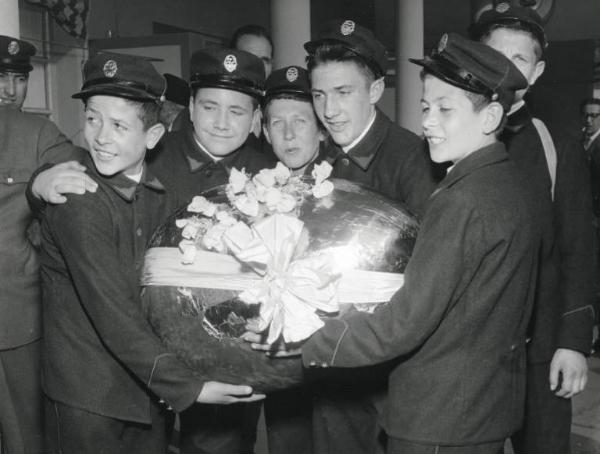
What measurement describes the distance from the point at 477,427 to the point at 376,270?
50 centimetres

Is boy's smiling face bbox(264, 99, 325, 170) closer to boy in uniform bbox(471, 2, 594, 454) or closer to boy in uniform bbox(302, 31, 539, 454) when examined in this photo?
boy in uniform bbox(471, 2, 594, 454)

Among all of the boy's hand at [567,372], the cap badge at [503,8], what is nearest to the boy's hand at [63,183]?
the cap badge at [503,8]

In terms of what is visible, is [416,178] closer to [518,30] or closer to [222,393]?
[518,30]

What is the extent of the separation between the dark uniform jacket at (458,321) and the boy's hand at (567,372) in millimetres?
504

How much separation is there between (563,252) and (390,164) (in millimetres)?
682

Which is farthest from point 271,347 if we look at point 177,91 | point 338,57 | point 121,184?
point 177,91

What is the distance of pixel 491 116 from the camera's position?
6.20ft

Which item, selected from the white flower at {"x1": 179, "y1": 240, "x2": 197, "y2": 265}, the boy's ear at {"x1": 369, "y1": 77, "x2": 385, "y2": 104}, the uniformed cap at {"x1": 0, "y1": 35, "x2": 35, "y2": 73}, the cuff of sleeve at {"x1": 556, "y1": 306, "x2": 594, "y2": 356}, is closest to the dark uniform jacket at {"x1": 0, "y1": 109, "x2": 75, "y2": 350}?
the uniformed cap at {"x1": 0, "y1": 35, "x2": 35, "y2": 73}

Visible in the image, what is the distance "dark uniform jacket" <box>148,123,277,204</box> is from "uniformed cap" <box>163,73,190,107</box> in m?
1.42

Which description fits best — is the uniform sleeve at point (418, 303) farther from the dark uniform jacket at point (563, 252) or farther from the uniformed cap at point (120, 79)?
the uniformed cap at point (120, 79)

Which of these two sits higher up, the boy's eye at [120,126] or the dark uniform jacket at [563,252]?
the boy's eye at [120,126]

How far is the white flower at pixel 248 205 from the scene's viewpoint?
1.89 m

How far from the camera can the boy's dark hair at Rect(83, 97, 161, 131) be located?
209 centimetres

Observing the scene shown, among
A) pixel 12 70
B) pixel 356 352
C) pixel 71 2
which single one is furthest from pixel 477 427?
pixel 71 2
